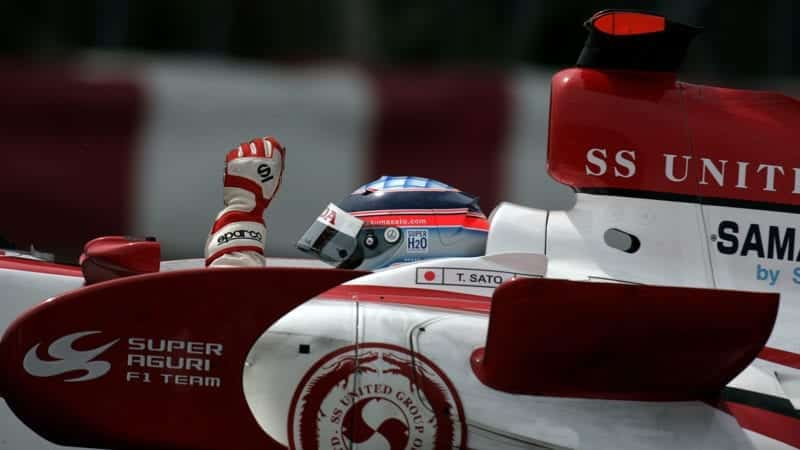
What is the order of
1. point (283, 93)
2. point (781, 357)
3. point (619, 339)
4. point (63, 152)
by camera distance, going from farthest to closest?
point (283, 93) < point (63, 152) < point (781, 357) < point (619, 339)

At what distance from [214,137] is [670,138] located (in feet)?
10.2

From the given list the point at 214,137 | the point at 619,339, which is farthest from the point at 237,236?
the point at 214,137

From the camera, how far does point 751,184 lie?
3.03 metres

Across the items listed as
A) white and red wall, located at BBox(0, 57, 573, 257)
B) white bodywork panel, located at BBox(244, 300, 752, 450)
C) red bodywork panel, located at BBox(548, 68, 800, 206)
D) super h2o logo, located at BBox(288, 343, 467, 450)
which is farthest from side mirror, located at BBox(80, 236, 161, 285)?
white and red wall, located at BBox(0, 57, 573, 257)

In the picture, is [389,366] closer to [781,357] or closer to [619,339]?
[619,339]

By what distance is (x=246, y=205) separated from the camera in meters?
3.15

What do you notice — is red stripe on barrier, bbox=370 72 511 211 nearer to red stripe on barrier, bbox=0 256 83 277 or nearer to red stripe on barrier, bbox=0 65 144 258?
red stripe on barrier, bbox=0 65 144 258

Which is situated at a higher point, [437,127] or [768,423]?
[437,127]

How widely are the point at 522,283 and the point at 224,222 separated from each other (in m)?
1.03

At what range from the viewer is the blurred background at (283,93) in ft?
18.1

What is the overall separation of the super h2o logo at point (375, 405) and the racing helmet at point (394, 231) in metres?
0.62

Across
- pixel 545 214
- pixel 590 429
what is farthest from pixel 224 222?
pixel 590 429

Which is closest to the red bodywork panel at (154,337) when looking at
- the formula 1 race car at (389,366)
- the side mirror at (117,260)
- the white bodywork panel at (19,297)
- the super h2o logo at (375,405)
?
the formula 1 race car at (389,366)

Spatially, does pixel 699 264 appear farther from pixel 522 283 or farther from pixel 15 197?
pixel 15 197
